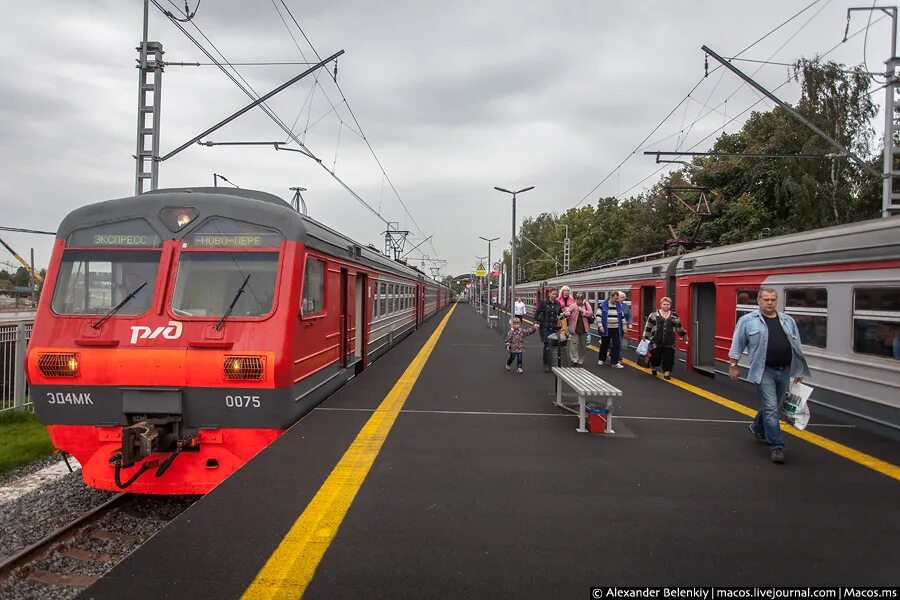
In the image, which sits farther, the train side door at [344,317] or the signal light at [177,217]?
the train side door at [344,317]

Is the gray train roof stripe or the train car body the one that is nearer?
the train car body

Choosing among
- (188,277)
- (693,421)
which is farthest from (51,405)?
(693,421)

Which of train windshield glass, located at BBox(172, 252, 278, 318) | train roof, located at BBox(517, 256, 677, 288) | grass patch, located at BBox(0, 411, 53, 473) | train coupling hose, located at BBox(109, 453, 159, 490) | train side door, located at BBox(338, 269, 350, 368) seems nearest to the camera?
train coupling hose, located at BBox(109, 453, 159, 490)

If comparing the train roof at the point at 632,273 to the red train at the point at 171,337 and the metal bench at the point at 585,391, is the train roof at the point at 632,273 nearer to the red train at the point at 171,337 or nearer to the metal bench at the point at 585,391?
the metal bench at the point at 585,391

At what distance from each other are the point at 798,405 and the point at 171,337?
5994mm

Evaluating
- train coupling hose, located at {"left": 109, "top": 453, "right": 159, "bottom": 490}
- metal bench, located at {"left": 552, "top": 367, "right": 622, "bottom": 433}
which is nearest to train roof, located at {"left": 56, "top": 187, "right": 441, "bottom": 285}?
train coupling hose, located at {"left": 109, "top": 453, "right": 159, "bottom": 490}

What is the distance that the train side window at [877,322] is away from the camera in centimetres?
621

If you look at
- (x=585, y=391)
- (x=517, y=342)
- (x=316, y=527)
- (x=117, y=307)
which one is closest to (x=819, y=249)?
(x=585, y=391)

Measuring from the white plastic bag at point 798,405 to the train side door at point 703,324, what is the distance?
645cm

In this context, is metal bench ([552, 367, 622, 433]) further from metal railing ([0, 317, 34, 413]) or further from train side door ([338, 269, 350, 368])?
metal railing ([0, 317, 34, 413])

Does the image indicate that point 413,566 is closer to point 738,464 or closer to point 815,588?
point 815,588

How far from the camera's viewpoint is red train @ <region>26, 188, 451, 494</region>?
209 inches

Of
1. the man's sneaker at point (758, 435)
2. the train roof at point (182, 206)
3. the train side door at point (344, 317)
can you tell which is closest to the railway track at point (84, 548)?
the train roof at point (182, 206)

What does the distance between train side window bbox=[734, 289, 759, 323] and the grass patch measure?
1051 cm
